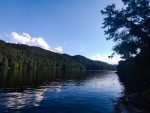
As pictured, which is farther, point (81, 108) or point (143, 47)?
point (143, 47)

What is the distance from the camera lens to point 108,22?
156 ft

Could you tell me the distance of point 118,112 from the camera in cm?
3606

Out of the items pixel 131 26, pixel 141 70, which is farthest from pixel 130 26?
pixel 141 70

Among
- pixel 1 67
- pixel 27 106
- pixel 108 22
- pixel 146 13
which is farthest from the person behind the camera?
pixel 1 67

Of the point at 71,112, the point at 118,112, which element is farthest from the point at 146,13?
the point at 71,112

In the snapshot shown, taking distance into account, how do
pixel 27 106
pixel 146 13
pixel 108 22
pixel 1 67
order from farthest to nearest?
1. pixel 1 67
2. pixel 108 22
3. pixel 146 13
4. pixel 27 106

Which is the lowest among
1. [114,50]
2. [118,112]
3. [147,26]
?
[118,112]

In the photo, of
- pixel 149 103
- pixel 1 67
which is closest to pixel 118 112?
pixel 149 103

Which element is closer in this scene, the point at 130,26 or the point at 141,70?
the point at 130,26

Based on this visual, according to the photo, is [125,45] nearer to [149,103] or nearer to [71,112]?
[149,103]

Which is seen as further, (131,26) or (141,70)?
(141,70)

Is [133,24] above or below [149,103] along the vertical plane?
above

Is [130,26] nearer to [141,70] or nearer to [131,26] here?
[131,26]

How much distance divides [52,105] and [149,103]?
48.1 feet
